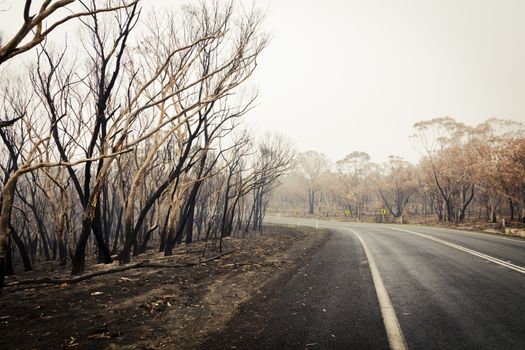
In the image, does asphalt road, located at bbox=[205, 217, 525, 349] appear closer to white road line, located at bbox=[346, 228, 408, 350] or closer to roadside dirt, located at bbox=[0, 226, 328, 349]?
white road line, located at bbox=[346, 228, 408, 350]

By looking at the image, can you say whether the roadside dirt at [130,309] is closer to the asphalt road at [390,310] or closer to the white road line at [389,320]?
the asphalt road at [390,310]

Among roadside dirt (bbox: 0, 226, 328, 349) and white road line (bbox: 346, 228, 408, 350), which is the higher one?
white road line (bbox: 346, 228, 408, 350)

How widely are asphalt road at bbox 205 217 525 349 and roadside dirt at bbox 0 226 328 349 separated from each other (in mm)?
556

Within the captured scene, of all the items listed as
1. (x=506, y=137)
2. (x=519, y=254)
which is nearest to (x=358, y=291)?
(x=519, y=254)

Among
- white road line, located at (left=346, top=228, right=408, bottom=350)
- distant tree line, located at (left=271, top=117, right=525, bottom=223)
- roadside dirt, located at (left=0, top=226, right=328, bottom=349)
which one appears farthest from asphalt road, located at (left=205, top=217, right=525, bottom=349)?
distant tree line, located at (left=271, top=117, right=525, bottom=223)

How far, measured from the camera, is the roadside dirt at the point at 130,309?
3.55 m

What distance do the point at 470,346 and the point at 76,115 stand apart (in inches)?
500

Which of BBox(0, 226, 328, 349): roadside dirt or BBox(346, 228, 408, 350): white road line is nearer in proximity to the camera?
BBox(346, 228, 408, 350): white road line

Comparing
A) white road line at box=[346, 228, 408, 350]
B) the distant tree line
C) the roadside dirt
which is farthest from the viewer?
the distant tree line

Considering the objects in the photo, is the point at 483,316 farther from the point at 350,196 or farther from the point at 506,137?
the point at 350,196

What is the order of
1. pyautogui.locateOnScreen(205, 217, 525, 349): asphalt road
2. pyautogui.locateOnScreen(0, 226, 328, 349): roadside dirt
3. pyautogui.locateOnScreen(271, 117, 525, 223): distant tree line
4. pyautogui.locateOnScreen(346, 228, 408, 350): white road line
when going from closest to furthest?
pyautogui.locateOnScreen(346, 228, 408, 350): white road line
pyautogui.locateOnScreen(205, 217, 525, 349): asphalt road
pyautogui.locateOnScreen(0, 226, 328, 349): roadside dirt
pyautogui.locateOnScreen(271, 117, 525, 223): distant tree line

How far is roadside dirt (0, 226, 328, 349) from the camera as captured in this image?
355 centimetres

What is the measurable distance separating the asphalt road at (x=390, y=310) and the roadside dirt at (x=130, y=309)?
0.56 m

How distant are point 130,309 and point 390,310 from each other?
421cm
